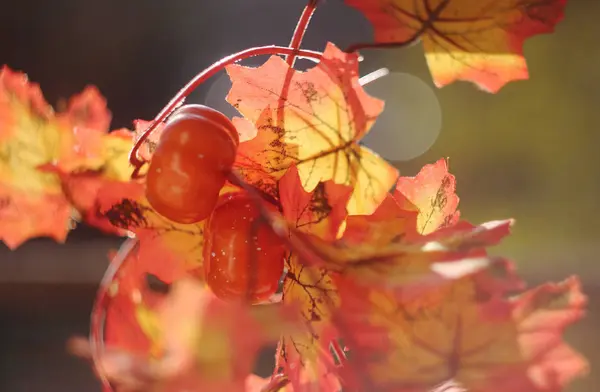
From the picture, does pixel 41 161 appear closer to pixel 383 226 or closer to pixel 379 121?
pixel 383 226

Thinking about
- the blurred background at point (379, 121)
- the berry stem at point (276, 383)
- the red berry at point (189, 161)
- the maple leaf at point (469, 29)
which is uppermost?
the blurred background at point (379, 121)

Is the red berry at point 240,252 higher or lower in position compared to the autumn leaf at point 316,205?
lower

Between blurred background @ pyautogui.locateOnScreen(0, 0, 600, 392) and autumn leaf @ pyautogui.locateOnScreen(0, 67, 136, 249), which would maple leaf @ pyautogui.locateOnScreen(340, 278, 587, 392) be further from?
blurred background @ pyautogui.locateOnScreen(0, 0, 600, 392)

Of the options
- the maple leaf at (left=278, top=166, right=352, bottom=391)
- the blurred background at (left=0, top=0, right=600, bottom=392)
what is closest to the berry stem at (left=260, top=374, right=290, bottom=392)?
the maple leaf at (left=278, top=166, right=352, bottom=391)

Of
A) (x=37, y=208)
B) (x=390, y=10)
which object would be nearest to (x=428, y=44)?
(x=390, y=10)

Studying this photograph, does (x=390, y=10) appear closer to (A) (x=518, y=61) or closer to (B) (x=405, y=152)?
(A) (x=518, y=61)

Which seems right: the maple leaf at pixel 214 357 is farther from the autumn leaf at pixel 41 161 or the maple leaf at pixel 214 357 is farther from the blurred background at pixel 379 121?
the blurred background at pixel 379 121

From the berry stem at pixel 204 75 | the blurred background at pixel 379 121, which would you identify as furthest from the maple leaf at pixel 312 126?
the blurred background at pixel 379 121
